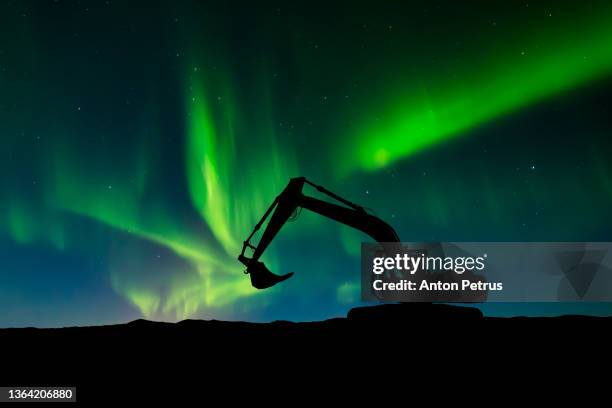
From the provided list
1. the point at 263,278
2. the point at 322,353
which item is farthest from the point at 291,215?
the point at 322,353

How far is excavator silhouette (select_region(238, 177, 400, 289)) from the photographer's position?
14.7 metres

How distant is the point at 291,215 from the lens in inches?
621

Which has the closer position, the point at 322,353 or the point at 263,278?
the point at 263,278

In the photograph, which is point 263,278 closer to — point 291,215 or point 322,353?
point 291,215

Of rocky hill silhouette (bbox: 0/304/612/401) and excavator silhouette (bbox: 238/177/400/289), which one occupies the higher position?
excavator silhouette (bbox: 238/177/400/289)

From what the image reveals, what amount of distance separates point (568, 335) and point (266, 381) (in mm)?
12476

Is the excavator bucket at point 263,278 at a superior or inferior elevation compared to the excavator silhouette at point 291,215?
inferior

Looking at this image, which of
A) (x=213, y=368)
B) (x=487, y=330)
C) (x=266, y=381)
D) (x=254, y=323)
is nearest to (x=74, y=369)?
(x=213, y=368)

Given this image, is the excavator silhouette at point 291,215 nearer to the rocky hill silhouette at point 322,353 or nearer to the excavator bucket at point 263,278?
the excavator bucket at point 263,278

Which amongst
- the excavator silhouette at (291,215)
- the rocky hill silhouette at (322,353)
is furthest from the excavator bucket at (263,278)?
the rocky hill silhouette at (322,353)

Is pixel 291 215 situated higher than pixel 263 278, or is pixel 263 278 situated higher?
pixel 291 215

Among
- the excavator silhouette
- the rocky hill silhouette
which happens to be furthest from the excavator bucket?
the rocky hill silhouette

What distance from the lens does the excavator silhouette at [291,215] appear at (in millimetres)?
14695

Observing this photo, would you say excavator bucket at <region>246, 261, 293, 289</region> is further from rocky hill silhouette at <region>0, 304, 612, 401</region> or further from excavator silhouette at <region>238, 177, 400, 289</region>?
rocky hill silhouette at <region>0, 304, 612, 401</region>
